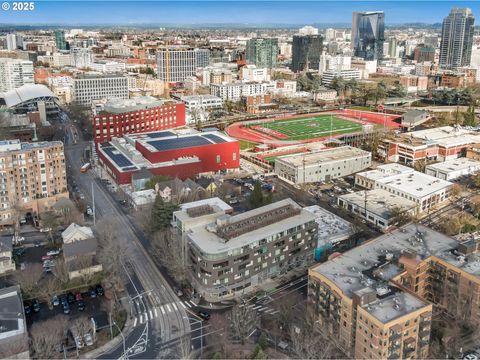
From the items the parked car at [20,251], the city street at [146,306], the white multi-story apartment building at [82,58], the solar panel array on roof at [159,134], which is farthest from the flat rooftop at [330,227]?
the white multi-story apartment building at [82,58]

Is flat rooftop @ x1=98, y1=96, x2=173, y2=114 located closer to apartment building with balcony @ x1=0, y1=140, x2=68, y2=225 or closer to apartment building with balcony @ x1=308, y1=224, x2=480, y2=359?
apartment building with balcony @ x1=0, y1=140, x2=68, y2=225

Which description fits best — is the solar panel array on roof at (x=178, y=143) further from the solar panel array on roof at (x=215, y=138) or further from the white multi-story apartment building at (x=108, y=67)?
the white multi-story apartment building at (x=108, y=67)

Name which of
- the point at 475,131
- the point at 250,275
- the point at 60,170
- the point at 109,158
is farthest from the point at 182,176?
the point at 475,131

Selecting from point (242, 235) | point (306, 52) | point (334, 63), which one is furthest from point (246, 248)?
point (306, 52)

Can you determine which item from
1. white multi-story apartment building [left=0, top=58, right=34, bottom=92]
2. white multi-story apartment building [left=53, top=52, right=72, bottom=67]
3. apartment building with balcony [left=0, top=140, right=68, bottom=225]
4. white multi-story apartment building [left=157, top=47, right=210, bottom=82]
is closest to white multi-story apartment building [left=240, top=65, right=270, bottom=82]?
white multi-story apartment building [left=157, top=47, right=210, bottom=82]

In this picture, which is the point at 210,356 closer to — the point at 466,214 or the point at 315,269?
the point at 315,269

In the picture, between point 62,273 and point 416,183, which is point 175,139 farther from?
point 62,273
